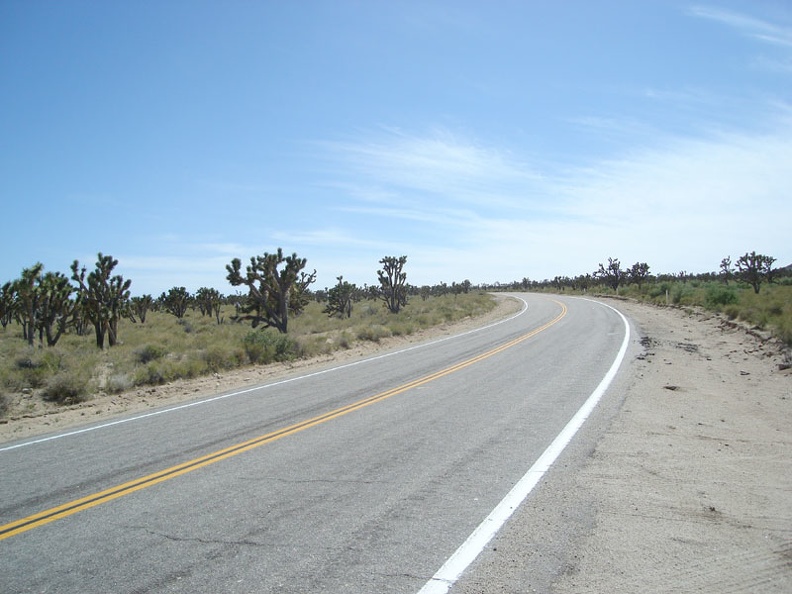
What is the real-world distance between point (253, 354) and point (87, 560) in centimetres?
1405

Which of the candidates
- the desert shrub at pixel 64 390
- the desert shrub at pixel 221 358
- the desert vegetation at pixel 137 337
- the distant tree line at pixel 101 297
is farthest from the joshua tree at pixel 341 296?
the desert shrub at pixel 64 390

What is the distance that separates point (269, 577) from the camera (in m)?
3.73

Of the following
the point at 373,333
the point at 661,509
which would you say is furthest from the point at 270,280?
the point at 661,509

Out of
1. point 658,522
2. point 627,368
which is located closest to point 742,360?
point 627,368

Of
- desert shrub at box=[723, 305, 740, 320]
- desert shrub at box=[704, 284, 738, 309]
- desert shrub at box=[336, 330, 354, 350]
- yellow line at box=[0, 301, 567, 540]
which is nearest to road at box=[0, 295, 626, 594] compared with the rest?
yellow line at box=[0, 301, 567, 540]

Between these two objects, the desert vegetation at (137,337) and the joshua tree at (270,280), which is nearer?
the desert vegetation at (137,337)

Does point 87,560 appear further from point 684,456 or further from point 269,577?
point 684,456

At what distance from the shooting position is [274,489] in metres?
5.48

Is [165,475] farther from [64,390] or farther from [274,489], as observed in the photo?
[64,390]

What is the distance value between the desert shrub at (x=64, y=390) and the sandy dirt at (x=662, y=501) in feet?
1.98

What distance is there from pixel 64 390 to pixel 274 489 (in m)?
9.25

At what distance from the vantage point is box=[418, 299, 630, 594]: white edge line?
144 inches

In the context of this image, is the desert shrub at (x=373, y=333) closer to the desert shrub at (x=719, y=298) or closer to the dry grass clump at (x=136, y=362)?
the dry grass clump at (x=136, y=362)

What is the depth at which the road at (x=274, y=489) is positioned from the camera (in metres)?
3.88
